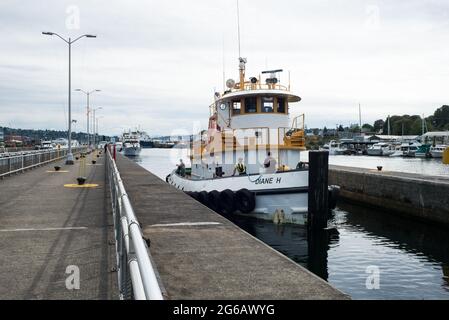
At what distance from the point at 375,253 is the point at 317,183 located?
315cm

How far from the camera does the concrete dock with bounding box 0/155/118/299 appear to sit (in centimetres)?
631

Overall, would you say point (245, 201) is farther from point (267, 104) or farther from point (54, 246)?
point (54, 246)

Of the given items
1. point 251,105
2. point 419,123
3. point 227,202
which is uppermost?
point 419,123

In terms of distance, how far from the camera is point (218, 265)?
25.4ft

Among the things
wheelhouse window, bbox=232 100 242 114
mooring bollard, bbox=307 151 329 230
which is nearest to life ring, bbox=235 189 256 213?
mooring bollard, bbox=307 151 329 230

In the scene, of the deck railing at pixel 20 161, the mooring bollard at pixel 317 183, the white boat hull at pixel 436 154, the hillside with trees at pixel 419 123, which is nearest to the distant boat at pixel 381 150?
the white boat hull at pixel 436 154

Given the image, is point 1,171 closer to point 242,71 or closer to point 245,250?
point 242,71

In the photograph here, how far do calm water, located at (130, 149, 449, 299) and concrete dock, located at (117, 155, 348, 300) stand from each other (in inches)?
138

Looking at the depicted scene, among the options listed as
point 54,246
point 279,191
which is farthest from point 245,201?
point 54,246

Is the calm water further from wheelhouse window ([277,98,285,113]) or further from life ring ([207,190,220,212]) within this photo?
wheelhouse window ([277,98,285,113])

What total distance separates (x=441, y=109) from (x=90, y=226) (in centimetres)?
17903

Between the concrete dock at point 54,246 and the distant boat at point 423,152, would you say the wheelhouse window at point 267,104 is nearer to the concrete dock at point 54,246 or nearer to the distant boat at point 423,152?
the concrete dock at point 54,246

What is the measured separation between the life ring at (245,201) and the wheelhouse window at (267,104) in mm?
4608

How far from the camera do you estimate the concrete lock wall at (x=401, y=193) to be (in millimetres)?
20703
